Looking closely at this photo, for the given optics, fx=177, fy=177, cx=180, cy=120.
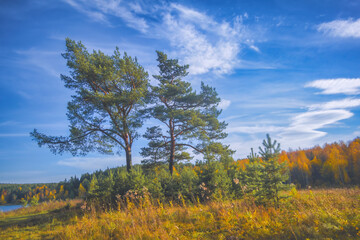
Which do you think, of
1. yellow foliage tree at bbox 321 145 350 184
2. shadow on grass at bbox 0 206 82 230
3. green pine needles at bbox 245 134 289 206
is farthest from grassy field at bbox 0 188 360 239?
yellow foliage tree at bbox 321 145 350 184

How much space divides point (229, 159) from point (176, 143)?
5714mm

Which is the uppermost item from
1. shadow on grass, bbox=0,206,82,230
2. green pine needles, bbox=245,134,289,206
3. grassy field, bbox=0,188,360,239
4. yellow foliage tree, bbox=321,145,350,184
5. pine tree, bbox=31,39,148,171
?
pine tree, bbox=31,39,148,171

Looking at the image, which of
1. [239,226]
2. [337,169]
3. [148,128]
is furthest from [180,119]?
[337,169]

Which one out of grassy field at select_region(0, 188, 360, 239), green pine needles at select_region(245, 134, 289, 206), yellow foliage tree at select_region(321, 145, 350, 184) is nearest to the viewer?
grassy field at select_region(0, 188, 360, 239)

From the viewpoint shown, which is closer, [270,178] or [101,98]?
[270,178]

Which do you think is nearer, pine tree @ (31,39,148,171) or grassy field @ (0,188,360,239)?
grassy field @ (0,188,360,239)

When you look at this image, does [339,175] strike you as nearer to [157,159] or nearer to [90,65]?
[157,159]

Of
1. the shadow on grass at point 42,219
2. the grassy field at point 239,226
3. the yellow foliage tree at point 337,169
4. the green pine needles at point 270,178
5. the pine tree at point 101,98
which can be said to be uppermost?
the pine tree at point 101,98

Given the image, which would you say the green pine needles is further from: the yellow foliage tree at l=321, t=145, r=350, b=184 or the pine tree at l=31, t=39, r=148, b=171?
the yellow foliage tree at l=321, t=145, r=350, b=184

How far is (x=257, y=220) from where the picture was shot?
5.22 metres

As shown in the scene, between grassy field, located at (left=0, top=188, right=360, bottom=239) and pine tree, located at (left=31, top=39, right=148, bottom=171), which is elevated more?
pine tree, located at (left=31, top=39, right=148, bottom=171)

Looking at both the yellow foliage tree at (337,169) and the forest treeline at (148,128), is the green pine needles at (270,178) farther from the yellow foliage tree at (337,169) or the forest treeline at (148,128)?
the yellow foliage tree at (337,169)

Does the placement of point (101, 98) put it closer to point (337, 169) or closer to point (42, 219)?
point (42, 219)

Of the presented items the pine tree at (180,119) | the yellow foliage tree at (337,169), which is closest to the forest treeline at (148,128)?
the pine tree at (180,119)
